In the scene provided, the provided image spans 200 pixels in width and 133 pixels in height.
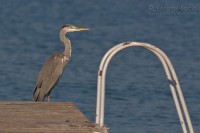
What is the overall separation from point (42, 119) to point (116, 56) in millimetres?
10432

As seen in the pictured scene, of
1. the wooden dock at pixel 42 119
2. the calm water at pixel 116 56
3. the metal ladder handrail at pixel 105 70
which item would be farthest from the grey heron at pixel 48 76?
the metal ladder handrail at pixel 105 70

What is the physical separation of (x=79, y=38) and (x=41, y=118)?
1338 cm

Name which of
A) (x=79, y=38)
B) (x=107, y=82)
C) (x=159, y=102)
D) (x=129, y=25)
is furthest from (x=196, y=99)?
(x=129, y=25)

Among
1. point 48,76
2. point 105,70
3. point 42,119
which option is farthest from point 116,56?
point 105,70

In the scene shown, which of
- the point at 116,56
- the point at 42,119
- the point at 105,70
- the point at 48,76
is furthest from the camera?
the point at 116,56

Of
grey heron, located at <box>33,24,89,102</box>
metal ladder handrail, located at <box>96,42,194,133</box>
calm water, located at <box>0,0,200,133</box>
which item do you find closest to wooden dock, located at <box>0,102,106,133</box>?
metal ladder handrail, located at <box>96,42,194,133</box>

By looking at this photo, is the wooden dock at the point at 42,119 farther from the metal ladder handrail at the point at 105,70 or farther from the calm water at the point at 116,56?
the calm water at the point at 116,56

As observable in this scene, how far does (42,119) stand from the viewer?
7.92 m

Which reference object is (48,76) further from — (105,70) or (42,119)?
(105,70)

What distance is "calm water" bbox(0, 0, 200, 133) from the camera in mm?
13456

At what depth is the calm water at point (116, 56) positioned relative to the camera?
13456 mm

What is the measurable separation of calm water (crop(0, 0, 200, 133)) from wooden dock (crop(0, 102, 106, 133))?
11.2 ft

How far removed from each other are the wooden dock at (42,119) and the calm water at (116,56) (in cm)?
342

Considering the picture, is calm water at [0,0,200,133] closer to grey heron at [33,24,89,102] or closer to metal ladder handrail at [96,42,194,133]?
grey heron at [33,24,89,102]
